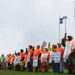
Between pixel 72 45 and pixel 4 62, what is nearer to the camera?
pixel 72 45

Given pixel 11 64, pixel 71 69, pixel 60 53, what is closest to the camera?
pixel 71 69

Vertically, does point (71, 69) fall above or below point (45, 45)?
below

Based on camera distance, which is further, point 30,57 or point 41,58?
point 30,57

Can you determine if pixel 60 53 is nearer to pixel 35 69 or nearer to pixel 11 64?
pixel 35 69

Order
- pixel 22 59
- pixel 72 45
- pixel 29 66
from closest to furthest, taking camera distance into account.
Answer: pixel 72 45 → pixel 29 66 → pixel 22 59

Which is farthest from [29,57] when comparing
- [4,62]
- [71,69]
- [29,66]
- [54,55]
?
[4,62]

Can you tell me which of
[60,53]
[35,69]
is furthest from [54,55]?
[35,69]

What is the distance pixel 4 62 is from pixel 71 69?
28.1 metres

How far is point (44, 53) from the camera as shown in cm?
3369

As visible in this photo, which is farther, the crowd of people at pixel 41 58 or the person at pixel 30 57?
the person at pixel 30 57

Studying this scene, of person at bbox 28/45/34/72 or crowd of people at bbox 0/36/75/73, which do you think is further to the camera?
person at bbox 28/45/34/72

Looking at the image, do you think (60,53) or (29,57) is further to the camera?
(29,57)

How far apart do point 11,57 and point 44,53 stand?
14909 millimetres

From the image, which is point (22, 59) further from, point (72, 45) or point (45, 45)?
point (72, 45)
